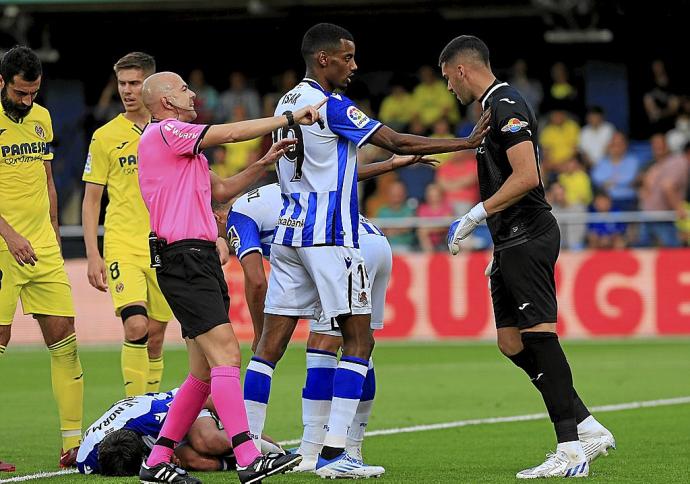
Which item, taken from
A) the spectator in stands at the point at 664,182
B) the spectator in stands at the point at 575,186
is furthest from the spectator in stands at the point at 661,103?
the spectator in stands at the point at 575,186

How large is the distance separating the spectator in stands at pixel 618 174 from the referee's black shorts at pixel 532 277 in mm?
12681

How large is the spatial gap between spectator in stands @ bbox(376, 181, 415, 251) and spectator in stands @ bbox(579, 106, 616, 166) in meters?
3.02

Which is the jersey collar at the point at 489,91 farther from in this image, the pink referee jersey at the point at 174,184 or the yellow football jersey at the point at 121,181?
the yellow football jersey at the point at 121,181

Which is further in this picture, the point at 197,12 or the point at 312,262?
the point at 197,12

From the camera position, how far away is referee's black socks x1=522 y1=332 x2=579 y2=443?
7.44m

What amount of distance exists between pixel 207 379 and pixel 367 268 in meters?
1.64

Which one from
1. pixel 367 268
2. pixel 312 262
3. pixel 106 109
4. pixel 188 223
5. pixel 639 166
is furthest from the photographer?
pixel 106 109

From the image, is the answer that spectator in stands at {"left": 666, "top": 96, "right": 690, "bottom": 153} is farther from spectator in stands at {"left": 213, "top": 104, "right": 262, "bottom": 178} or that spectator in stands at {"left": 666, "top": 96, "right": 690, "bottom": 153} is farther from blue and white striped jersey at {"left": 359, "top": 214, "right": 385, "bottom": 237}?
blue and white striped jersey at {"left": 359, "top": 214, "right": 385, "bottom": 237}

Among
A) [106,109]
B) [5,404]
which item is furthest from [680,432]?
[106,109]

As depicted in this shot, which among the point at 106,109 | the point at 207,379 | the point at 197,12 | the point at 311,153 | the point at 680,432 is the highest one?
the point at 197,12

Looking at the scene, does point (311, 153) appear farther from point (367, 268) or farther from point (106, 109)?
point (106, 109)

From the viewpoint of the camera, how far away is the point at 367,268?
332 inches

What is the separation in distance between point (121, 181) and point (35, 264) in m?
1.20

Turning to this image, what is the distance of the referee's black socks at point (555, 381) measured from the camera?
24.4ft
